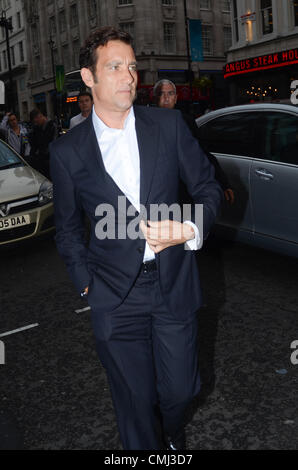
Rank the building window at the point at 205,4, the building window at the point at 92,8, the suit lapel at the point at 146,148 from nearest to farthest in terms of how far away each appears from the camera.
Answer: the suit lapel at the point at 146,148 → the building window at the point at 92,8 → the building window at the point at 205,4

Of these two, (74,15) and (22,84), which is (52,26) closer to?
(74,15)

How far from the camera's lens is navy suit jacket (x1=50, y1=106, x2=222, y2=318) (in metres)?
2.04

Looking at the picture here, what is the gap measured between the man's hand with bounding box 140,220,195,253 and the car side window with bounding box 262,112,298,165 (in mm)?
2956

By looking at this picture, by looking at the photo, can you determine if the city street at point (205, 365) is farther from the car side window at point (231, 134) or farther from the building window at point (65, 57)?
the building window at point (65, 57)

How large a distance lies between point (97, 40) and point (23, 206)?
174 inches

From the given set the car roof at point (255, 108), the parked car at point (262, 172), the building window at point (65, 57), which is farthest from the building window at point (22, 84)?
the parked car at point (262, 172)

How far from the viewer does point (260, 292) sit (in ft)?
15.6

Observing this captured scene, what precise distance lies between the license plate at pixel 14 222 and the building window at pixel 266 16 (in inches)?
881

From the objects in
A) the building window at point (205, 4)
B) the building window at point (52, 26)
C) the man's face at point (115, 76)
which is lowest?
the man's face at point (115, 76)

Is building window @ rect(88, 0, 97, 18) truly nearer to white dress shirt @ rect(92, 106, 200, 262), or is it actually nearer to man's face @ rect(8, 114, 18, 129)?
man's face @ rect(8, 114, 18, 129)

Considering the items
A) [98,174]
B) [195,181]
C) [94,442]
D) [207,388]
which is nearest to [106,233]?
[98,174]

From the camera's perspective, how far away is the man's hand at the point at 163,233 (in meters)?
1.82
